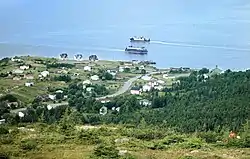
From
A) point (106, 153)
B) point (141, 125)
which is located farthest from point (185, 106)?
point (106, 153)

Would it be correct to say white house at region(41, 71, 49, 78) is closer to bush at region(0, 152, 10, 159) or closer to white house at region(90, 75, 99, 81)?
white house at region(90, 75, 99, 81)

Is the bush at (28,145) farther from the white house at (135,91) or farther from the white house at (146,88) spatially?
the white house at (146,88)

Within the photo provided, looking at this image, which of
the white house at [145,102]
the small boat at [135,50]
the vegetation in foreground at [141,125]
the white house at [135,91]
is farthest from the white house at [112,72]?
the small boat at [135,50]

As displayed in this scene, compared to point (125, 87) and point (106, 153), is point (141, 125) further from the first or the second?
point (125, 87)

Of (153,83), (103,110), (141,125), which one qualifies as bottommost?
(103,110)

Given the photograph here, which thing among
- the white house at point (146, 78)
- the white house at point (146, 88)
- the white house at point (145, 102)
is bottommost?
the white house at point (145, 102)

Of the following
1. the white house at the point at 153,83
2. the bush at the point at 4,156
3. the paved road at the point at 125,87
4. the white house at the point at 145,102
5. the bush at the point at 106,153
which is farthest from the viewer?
the white house at the point at 153,83

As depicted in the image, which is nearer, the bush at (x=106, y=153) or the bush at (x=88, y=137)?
the bush at (x=106, y=153)

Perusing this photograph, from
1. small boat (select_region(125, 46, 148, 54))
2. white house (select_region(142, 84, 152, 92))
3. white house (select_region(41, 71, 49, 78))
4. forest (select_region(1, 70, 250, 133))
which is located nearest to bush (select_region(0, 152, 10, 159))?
forest (select_region(1, 70, 250, 133))

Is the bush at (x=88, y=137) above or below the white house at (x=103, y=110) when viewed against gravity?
above
